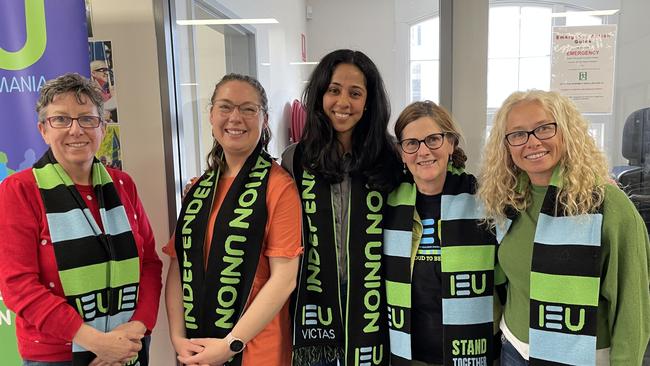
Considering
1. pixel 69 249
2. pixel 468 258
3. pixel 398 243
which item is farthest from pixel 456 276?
pixel 69 249

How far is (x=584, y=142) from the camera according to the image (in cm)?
131

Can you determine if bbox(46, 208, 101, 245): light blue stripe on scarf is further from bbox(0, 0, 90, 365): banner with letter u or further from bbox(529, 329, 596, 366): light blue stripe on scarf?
bbox(529, 329, 596, 366): light blue stripe on scarf

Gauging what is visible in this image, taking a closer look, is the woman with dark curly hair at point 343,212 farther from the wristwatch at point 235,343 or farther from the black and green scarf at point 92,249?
the black and green scarf at point 92,249

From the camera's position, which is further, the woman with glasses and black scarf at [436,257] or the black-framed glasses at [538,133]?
the woman with glasses and black scarf at [436,257]

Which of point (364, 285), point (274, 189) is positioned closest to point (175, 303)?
point (274, 189)

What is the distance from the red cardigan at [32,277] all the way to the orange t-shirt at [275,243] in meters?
0.46

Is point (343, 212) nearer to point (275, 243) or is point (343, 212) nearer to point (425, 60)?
point (275, 243)

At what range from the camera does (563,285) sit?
1.30m

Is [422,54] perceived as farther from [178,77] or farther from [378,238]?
[178,77]

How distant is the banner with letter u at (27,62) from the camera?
1866 millimetres

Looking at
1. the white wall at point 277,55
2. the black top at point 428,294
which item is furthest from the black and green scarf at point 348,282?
the white wall at point 277,55

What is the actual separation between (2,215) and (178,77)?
42.0 inches

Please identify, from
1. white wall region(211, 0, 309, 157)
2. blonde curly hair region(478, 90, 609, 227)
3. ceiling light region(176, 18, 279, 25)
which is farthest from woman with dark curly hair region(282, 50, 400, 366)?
white wall region(211, 0, 309, 157)

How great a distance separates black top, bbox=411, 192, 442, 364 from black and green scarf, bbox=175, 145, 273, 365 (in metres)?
0.54
